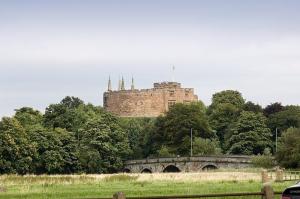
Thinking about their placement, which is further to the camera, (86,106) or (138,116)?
(138,116)

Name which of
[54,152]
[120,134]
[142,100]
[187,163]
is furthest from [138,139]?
[54,152]

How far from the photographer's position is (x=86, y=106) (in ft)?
457

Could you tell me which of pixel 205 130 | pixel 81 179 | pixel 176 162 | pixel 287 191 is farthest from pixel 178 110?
pixel 287 191

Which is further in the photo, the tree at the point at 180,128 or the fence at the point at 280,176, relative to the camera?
the tree at the point at 180,128

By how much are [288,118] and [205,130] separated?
13573mm

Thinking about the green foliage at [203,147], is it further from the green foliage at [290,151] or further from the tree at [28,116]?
the green foliage at [290,151]

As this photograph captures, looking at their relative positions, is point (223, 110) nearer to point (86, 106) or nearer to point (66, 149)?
point (86, 106)

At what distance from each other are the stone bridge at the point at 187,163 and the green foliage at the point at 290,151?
2297cm

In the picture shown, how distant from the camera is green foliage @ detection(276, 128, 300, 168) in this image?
68150 millimetres

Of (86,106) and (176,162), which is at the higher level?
(86,106)

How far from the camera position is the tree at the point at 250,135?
4333 inches

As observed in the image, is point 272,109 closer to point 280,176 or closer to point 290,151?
point 290,151

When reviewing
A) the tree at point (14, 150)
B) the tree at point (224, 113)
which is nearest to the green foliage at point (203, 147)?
the tree at point (224, 113)

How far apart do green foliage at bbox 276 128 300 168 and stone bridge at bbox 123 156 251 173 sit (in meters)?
23.0
